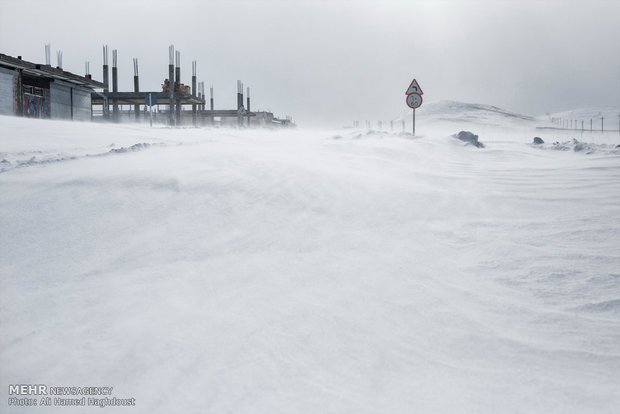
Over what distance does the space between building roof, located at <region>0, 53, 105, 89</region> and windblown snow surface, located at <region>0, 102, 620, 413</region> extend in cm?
1363

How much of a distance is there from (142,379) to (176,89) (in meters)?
24.0

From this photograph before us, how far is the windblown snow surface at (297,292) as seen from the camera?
1.67 meters

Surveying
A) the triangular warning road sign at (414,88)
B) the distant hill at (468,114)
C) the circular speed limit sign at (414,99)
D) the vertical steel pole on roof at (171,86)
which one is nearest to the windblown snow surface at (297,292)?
the circular speed limit sign at (414,99)

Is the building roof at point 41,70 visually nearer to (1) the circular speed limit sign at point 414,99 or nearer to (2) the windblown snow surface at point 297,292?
(1) the circular speed limit sign at point 414,99

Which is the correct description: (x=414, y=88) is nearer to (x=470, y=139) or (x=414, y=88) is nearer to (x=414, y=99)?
(x=414, y=99)

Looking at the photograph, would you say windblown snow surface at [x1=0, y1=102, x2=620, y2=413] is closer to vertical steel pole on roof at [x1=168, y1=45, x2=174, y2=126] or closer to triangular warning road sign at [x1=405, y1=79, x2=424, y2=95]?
triangular warning road sign at [x1=405, y1=79, x2=424, y2=95]

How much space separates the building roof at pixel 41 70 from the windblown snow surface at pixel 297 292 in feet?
44.7

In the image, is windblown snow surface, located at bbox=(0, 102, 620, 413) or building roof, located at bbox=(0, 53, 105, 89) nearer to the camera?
windblown snow surface, located at bbox=(0, 102, 620, 413)

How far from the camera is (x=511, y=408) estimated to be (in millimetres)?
1594

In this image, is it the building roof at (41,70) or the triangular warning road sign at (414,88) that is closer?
the triangular warning road sign at (414,88)

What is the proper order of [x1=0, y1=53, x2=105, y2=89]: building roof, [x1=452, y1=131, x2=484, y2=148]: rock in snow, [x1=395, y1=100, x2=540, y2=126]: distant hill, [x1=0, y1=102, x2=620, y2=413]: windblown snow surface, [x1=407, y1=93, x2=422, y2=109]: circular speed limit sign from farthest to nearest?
[x1=395, y1=100, x2=540, y2=126]: distant hill, [x1=0, y1=53, x2=105, y2=89]: building roof, [x1=407, y1=93, x2=422, y2=109]: circular speed limit sign, [x1=452, y1=131, x2=484, y2=148]: rock in snow, [x1=0, y1=102, x2=620, y2=413]: windblown snow surface

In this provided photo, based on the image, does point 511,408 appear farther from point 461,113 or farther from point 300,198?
point 461,113

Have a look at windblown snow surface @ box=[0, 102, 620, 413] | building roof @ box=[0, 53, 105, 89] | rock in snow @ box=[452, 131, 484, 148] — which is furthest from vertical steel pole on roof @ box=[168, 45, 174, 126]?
windblown snow surface @ box=[0, 102, 620, 413]

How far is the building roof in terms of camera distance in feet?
49.5
